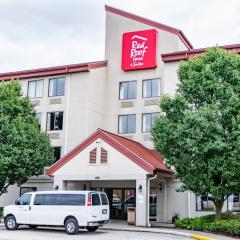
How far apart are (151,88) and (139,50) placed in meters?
3.15

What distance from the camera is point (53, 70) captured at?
111 feet

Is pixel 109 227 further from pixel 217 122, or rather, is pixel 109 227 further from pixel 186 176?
pixel 217 122

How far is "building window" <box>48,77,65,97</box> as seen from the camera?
1324 inches

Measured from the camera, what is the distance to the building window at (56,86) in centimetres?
3362

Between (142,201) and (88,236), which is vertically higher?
(142,201)

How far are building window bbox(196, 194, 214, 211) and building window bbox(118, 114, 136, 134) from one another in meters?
7.62

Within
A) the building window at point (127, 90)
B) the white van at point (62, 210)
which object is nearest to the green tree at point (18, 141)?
the white van at point (62, 210)

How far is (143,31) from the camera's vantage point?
33094 millimetres

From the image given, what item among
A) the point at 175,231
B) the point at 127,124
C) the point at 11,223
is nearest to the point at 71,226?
the point at 11,223

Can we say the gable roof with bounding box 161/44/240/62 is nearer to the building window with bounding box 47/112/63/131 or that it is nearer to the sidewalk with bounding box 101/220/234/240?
the building window with bounding box 47/112/63/131

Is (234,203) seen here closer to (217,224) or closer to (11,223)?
(217,224)

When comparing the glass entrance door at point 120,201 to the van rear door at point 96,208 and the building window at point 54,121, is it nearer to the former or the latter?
the building window at point 54,121

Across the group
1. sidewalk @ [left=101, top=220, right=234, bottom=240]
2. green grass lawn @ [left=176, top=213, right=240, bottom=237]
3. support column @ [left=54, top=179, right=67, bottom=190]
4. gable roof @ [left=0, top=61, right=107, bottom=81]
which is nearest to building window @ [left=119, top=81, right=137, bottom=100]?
gable roof @ [left=0, top=61, right=107, bottom=81]

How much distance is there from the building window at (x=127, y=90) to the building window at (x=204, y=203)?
9.56 metres
